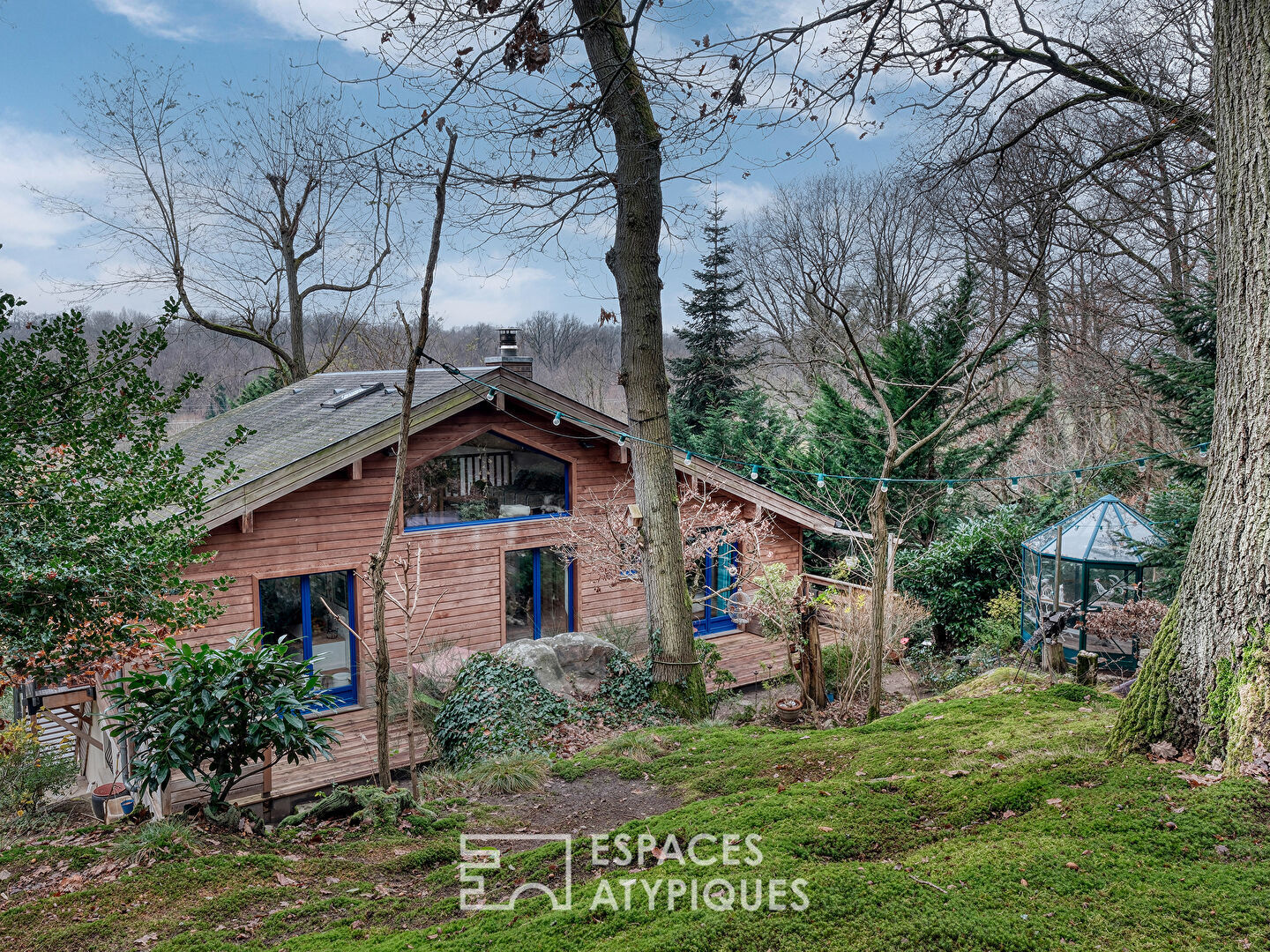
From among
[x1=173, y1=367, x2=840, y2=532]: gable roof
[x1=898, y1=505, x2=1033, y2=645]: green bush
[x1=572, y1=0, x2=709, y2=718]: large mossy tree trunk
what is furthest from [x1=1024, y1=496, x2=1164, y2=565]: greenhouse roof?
[x1=572, y1=0, x2=709, y2=718]: large mossy tree trunk

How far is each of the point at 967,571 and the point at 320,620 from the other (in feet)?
33.2

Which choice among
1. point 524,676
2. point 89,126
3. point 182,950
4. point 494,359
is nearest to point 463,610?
point 524,676

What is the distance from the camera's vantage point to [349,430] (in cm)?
1036

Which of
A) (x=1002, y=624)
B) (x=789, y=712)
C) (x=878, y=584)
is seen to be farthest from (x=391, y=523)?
(x=1002, y=624)

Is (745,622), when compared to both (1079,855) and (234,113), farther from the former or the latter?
(234,113)

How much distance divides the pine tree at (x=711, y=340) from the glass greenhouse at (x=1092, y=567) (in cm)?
1291

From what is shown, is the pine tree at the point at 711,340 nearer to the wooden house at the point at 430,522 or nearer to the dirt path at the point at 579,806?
the wooden house at the point at 430,522

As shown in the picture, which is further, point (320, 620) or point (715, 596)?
point (715, 596)

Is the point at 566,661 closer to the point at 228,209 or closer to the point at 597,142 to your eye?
the point at 597,142

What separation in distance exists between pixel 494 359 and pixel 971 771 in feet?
36.4

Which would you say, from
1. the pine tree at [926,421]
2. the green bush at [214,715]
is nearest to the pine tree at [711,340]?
the pine tree at [926,421]

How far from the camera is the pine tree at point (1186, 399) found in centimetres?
766

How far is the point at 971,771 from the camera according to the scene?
4.06 metres

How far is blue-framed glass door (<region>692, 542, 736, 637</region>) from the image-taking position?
13.6 meters
